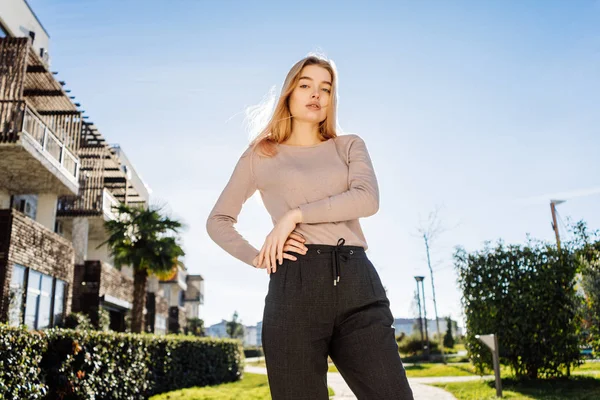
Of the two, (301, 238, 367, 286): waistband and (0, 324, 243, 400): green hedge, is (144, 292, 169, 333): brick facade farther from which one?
(301, 238, 367, 286): waistband

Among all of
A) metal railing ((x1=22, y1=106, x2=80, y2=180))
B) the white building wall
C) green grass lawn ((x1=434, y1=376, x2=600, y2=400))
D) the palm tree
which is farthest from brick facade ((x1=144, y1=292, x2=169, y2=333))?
green grass lawn ((x1=434, y1=376, x2=600, y2=400))

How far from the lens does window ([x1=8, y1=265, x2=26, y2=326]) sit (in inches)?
615

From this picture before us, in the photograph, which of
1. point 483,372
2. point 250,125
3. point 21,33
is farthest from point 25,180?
point 250,125

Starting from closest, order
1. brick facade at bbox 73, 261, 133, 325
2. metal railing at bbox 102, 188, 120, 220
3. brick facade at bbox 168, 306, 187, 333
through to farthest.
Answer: brick facade at bbox 73, 261, 133, 325 → metal railing at bbox 102, 188, 120, 220 → brick facade at bbox 168, 306, 187, 333

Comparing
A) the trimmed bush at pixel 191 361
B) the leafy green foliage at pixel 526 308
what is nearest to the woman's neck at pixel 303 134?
the leafy green foliage at pixel 526 308

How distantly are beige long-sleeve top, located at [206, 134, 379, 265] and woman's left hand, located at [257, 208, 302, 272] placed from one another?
4cm

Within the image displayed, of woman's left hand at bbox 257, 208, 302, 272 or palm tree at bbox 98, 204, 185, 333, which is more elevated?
palm tree at bbox 98, 204, 185, 333

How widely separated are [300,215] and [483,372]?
41.2 feet

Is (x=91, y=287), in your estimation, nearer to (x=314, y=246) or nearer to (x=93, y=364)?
(x=93, y=364)

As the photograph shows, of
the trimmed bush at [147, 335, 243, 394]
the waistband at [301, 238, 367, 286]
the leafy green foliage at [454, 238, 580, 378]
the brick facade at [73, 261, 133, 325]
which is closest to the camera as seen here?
the waistband at [301, 238, 367, 286]

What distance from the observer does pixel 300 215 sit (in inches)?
84.6

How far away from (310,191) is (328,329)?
56 centimetres

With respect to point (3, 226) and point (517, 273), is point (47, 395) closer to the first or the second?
point (3, 226)

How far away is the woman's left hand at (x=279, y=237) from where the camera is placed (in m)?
2.12
